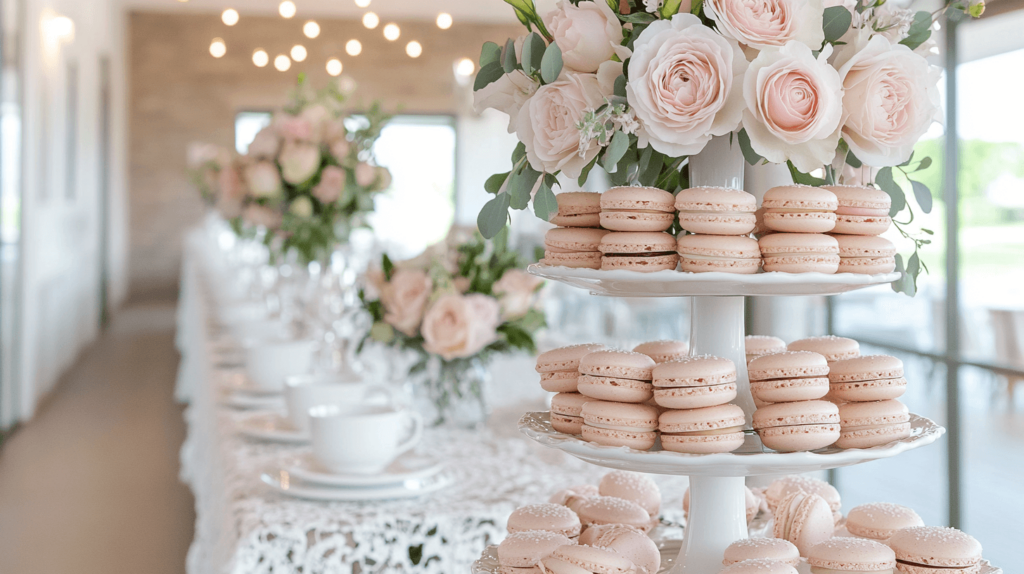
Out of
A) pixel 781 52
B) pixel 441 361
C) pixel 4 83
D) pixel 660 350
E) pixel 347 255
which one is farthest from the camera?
pixel 4 83

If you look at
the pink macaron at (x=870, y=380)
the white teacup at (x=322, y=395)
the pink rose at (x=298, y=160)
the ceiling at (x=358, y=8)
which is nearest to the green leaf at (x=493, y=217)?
the pink macaron at (x=870, y=380)

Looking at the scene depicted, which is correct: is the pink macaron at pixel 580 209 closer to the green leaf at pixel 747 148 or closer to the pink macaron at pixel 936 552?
the green leaf at pixel 747 148

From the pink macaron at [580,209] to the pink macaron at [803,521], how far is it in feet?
1.15

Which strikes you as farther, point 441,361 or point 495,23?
point 495,23

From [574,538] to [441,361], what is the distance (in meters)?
0.95

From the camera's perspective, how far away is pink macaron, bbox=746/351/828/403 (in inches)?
29.7

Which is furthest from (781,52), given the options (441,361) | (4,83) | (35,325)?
(35,325)

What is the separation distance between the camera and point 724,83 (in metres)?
0.71

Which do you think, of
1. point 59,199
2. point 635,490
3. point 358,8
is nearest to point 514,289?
point 635,490

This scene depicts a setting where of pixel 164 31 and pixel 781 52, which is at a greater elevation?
pixel 164 31

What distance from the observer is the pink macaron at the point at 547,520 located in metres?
0.90

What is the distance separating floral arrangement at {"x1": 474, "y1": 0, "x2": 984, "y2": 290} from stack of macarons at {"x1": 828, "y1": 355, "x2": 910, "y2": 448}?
18cm

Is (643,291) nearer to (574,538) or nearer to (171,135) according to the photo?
(574,538)

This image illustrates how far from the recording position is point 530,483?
1.45m
